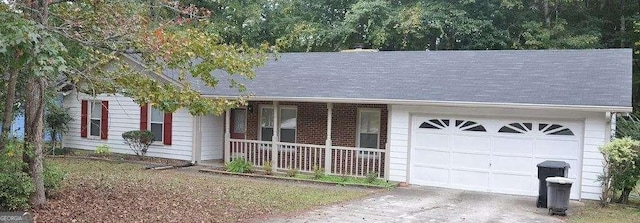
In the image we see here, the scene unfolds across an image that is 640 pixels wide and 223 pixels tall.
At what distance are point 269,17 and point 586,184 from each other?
22981 millimetres

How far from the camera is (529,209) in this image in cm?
1227

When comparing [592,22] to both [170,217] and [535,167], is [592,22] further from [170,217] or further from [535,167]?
[170,217]

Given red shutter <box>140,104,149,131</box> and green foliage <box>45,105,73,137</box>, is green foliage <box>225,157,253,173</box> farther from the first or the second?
green foliage <box>45,105,73,137</box>

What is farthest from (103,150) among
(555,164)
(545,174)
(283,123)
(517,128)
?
(555,164)

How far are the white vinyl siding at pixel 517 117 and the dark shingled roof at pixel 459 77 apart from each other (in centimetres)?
39

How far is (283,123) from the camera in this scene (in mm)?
18828

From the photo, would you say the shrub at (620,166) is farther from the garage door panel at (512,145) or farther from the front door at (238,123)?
the front door at (238,123)

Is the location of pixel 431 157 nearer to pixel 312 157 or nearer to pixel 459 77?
pixel 459 77

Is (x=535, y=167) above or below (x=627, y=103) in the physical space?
below

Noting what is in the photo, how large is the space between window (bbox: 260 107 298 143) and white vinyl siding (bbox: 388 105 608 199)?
390 centimetres

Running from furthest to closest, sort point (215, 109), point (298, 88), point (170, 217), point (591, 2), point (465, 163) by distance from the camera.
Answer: point (591, 2), point (298, 88), point (465, 163), point (215, 109), point (170, 217)

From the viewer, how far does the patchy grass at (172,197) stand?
9.85 meters

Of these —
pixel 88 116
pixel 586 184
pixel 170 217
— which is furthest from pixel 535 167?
pixel 88 116

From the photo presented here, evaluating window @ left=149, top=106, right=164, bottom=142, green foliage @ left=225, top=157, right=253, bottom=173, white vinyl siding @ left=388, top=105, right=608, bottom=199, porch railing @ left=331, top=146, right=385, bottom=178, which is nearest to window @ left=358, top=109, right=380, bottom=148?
porch railing @ left=331, top=146, right=385, bottom=178
